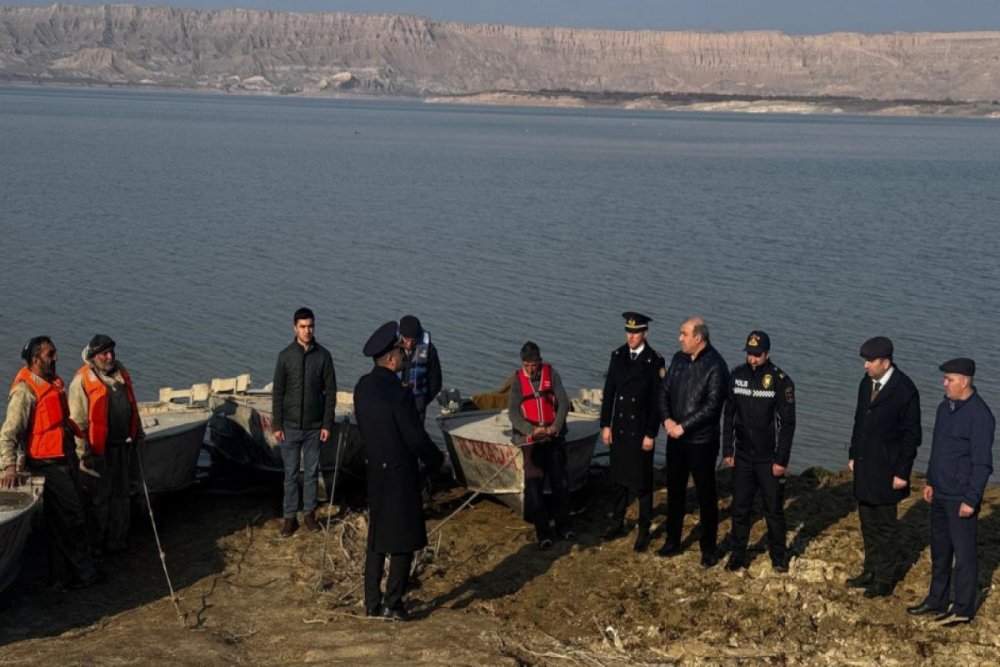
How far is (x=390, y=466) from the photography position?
800cm

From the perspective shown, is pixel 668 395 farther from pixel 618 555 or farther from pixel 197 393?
pixel 197 393

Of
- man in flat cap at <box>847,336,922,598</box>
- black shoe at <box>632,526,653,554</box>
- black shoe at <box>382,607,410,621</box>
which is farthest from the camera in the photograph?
black shoe at <box>632,526,653,554</box>

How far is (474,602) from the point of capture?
28.5ft

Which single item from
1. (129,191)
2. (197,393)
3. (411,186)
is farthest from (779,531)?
(411,186)

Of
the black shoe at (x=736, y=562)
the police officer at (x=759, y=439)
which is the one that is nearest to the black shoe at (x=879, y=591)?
the police officer at (x=759, y=439)

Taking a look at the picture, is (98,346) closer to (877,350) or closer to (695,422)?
(695,422)

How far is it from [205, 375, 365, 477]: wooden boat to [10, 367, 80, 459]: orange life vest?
2.51 m

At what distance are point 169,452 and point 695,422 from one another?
4.57m

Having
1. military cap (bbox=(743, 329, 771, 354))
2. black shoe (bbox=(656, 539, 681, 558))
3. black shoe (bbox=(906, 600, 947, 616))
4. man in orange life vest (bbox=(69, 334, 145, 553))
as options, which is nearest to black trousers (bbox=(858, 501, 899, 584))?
black shoe (bbox=(906, 600, 947, 616))

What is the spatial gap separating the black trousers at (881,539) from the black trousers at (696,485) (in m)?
1.09

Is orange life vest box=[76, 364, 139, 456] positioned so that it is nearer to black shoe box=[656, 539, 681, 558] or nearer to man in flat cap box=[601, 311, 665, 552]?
man in flat cap box=[601, 311, 665, 552]

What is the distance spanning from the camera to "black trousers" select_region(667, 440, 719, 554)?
9250 mm

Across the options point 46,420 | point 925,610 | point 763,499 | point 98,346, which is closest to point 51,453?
point 46,420

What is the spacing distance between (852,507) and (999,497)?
1.54 metres
